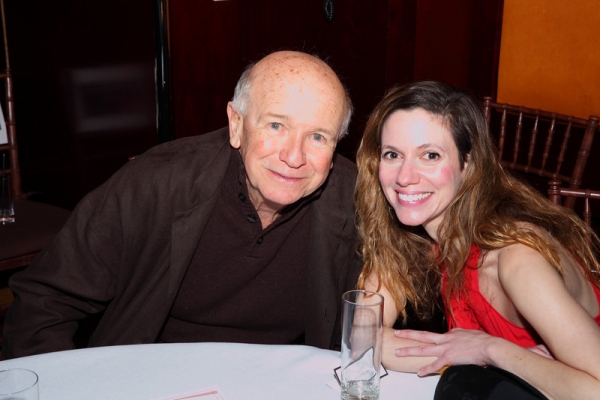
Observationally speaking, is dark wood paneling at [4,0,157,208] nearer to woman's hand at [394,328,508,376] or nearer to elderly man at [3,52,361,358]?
elderly man at [3,52,361,358]

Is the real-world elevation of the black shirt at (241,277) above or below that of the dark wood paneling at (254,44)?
below

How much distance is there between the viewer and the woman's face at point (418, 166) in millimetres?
1764

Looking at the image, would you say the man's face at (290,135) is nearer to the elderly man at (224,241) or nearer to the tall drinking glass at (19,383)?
the elderly man at (224,241)

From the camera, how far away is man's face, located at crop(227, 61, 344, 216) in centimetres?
190

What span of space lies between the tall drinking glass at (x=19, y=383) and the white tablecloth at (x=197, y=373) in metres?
0.14

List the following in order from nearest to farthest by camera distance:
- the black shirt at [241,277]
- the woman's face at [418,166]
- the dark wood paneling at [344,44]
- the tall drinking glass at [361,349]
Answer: the tall drinking glass at [361,349]
the woman's face at [418,166]
the black shirt at [241,277]
the dark wood paneling at [344,44]

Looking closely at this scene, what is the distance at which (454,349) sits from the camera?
1527 mm

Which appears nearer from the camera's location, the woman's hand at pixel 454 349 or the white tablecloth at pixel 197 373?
the white tablecloth at pixel 197 373

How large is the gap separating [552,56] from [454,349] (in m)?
4.56

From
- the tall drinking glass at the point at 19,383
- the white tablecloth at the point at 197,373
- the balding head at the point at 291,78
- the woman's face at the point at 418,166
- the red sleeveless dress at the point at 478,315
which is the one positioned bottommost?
the red sleeveless dress at the point at 478,315

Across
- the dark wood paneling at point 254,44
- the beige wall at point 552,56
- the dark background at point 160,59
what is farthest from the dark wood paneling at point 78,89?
the beige wall at point 552,56

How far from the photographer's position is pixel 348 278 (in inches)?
82.1

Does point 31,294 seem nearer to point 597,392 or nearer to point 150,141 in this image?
point 597,392

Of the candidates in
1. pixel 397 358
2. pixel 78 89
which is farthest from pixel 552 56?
pixel 397 358
